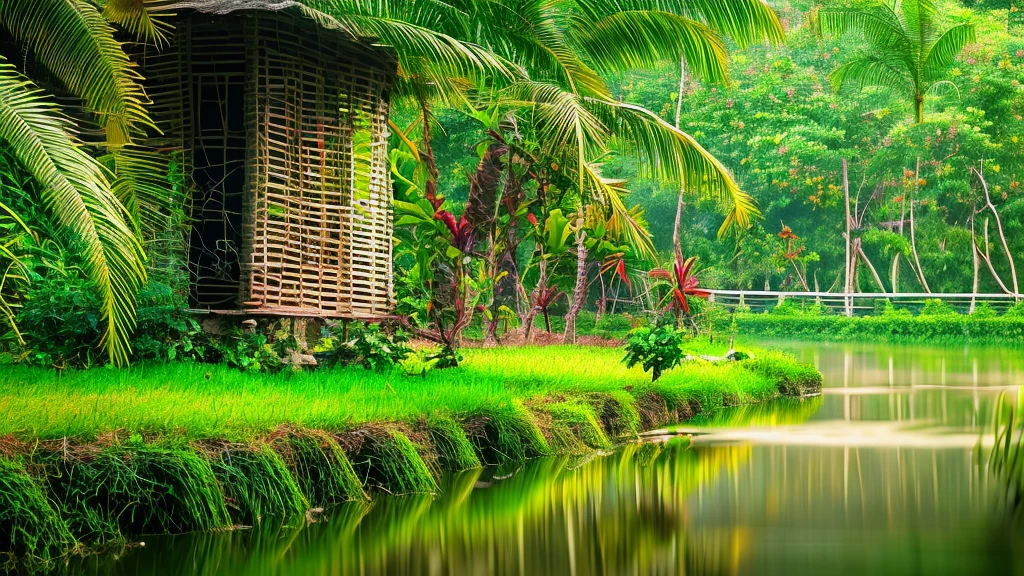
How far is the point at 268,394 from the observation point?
27.1 feet

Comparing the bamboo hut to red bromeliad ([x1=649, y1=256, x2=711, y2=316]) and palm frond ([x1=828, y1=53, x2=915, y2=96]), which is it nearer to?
red bromeliad ([x1=649, y1=256, x2=711, y2=316])

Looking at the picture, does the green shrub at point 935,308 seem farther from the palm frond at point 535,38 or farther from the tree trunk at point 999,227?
the palm frond at point 535,38

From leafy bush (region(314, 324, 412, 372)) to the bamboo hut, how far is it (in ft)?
1.07

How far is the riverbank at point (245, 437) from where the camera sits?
18.9 ft

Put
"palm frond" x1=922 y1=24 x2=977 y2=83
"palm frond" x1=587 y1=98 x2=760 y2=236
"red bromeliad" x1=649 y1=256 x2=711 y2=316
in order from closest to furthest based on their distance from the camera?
"palm frond" x1=587 y1=98 x2=760 y2=236 → "red bromeliad" x1=649 y1=256 x2=711 y2=316 → "palm frond" x1=922 y1=24 x2=977 y2=83

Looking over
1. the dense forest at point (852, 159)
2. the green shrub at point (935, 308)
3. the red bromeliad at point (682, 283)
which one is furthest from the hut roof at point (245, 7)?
the green shrub at point (935, 308)

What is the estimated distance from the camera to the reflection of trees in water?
5812 mm

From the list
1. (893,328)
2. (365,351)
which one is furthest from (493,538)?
(893,328)

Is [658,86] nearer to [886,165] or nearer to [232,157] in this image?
[886,165]

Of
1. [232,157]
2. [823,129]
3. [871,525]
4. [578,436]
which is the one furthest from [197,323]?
[823,129]

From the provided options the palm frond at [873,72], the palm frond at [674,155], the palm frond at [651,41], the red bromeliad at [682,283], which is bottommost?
the red bromeliad at [682,283]

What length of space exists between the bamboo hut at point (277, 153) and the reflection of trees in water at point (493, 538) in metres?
3.70

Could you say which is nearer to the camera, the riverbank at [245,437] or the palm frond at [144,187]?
the riverbank at [245,437]

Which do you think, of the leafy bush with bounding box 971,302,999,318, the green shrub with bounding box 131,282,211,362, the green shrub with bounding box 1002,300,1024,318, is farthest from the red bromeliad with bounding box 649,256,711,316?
the green shrub with bounding box 1002,300,1024,318
